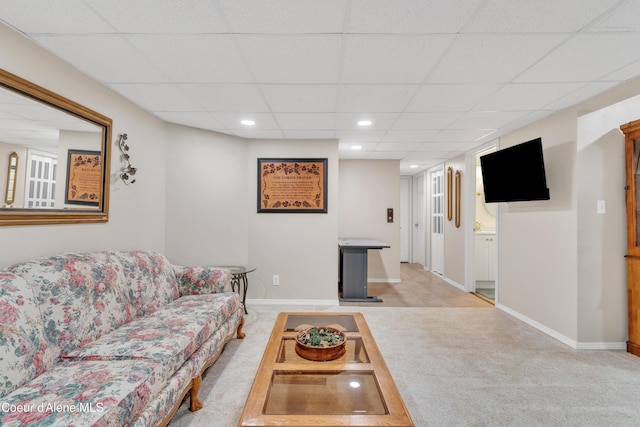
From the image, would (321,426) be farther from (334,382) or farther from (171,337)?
(171,337)

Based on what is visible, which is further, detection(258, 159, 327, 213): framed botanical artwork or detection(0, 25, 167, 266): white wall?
detection(258, 159, 327, 213): framed botanical artwork

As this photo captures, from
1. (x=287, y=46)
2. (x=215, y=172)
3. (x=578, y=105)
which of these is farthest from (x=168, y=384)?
(x=578, y=105)

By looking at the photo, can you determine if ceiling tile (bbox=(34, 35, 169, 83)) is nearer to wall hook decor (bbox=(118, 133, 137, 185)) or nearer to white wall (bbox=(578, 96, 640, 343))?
wall hook decor (bbox=(118, 133, 137, 185))

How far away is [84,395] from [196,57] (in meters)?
1.97

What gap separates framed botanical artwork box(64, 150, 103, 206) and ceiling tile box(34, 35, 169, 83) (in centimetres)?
62

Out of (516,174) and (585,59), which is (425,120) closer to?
(516,174)

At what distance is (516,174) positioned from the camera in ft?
10.6

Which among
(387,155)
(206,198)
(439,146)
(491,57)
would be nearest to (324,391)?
(491,57)

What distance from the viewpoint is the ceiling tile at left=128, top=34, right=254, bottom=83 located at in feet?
6.01

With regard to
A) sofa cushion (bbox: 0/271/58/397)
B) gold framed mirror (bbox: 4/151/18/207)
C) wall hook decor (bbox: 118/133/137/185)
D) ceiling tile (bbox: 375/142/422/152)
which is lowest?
sofa cushion (bbox: 0/271/58/397)

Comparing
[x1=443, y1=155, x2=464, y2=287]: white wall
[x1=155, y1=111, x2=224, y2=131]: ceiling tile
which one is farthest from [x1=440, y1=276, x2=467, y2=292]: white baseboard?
[x1=155, y1=111, x2=224, y2=131]: ceiling tile

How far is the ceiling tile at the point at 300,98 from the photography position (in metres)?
2.48

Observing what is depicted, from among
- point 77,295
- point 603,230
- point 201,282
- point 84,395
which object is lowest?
point 84,395

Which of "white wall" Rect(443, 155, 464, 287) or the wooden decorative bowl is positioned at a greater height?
"white wall" Rect(443, 155, 464, 287)
